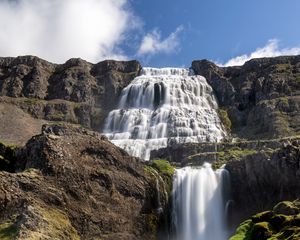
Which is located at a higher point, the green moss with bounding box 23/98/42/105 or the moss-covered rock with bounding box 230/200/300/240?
the green moss with bounding box 23/98/42/105

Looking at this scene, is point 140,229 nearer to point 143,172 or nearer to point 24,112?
point 143,172

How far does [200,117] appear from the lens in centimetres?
14200

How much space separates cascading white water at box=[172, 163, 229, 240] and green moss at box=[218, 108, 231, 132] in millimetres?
56883

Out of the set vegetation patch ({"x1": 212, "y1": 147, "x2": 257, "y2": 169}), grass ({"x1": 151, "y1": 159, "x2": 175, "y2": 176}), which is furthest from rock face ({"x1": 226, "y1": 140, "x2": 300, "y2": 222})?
grass ({"x1": 151, "y1": 159, "x2": 175, "y2": 176})

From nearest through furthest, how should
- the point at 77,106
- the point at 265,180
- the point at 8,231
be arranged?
1. the point at 8,231
2. the point at 265,180
3. the point at 77,106

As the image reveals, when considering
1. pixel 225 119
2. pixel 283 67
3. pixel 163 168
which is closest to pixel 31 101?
pixel 225 119

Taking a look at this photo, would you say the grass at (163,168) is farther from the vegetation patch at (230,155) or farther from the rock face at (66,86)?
the rock face at (66,86)

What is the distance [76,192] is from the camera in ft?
219

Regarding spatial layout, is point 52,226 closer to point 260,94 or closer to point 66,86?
point 260,94

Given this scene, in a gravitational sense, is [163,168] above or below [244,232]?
above

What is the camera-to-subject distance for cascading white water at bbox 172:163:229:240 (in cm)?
→ 7675

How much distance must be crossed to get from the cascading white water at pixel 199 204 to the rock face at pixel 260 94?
44944mm

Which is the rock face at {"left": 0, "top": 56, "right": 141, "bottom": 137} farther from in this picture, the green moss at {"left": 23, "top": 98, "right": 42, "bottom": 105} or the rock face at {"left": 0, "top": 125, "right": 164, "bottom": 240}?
the rock face at {"left": 0, "top": 125, "right": 164, "bottom": 240}

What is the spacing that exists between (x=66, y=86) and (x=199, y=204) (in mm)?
95847
